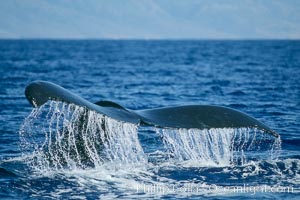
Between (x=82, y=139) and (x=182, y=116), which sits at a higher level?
(x=182, y=116)

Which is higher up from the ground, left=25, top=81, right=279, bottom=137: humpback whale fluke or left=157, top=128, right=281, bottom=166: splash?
left=25, top=81, right=279, bottom=137: humpback whale fluke

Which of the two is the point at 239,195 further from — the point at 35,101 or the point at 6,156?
the point at 6,156

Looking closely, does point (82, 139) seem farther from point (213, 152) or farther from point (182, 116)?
point (213, 152)

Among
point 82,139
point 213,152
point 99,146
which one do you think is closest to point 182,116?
point 99,146

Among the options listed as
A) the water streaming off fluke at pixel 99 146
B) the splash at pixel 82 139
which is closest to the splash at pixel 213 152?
the water streaming off fluke at pixel 99 146

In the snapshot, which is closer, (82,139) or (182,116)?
(182,116)

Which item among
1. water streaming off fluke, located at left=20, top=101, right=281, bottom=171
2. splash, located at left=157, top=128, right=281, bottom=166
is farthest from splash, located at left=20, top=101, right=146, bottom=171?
splash, located at left=157, top=128, right=281, bottom=166

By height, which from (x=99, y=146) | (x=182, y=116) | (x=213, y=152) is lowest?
(x=213, y=152)

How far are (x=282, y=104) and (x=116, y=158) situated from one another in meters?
10.4

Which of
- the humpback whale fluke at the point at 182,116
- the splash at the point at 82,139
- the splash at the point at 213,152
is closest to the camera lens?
the humpback whale fluke at the point at 182,116

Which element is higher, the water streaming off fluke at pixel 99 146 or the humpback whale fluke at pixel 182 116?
the humpback whale fluke at pixel 182 116

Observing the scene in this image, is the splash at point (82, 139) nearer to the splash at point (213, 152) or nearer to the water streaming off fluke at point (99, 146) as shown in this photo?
the water streaming off fluke at point (99, 146)

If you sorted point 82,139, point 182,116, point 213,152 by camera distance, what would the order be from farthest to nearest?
point 213,152 < point 82,139 < point 182,116

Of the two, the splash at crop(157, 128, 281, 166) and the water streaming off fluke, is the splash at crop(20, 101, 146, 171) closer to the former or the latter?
the water streaming off fluke
